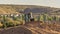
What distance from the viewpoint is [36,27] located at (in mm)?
33719

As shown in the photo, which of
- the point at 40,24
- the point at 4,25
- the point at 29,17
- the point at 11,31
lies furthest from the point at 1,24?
the point at 11,31

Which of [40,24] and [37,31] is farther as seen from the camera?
[40,24]

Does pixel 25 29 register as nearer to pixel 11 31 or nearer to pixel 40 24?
pixel 11 31

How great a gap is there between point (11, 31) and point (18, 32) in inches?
34.6

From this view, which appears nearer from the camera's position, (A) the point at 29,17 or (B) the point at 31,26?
(B) the point at 31,26

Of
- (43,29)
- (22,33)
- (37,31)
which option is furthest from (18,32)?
(43,29)

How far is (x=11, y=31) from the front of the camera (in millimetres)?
30266

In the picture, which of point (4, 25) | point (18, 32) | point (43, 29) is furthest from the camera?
point (4, 25)

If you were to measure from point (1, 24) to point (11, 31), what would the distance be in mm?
11052

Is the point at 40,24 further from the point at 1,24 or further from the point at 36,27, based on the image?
the point at 1,24

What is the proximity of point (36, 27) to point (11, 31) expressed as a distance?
14.9 ft

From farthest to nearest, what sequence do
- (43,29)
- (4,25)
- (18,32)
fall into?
(4,25) → (43,29) → (18,32)

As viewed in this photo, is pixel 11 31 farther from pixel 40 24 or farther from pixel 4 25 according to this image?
pixel 4 25

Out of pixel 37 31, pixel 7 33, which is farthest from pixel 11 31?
pixel 37 31
